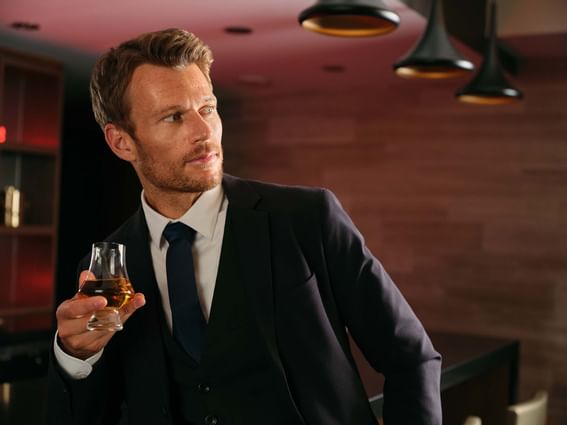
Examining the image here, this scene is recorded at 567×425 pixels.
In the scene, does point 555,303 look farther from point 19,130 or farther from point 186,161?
point 186,161

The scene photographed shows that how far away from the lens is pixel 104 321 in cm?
130

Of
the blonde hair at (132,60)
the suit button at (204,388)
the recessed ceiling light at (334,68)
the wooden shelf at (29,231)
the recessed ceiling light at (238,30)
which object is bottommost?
the wooden shelf at (29,231)

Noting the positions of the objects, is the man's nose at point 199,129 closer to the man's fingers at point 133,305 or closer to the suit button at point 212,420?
the man's fingers at point 133,305

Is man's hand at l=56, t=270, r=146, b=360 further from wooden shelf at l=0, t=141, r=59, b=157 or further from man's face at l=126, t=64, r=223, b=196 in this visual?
wooden shelf at l=0, t=141, r=59, b=157

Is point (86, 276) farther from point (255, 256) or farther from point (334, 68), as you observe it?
point (334, 68)

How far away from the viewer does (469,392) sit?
3.55 metres

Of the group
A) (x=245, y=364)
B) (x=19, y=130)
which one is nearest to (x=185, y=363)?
(x=245, y=364)

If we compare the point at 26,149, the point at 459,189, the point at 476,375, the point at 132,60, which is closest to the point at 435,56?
the point at 476,375

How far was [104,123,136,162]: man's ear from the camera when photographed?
1.50 m

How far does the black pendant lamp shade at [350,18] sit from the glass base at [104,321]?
148 cm

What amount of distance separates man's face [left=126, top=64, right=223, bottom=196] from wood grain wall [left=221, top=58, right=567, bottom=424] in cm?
451

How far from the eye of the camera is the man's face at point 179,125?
1.38 meters

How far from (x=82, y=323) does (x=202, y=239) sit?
31 cm

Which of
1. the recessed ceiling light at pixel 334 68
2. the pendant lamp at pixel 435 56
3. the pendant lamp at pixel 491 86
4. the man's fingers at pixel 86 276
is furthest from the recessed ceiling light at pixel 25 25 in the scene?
the man's fingers at pixel 86 276
